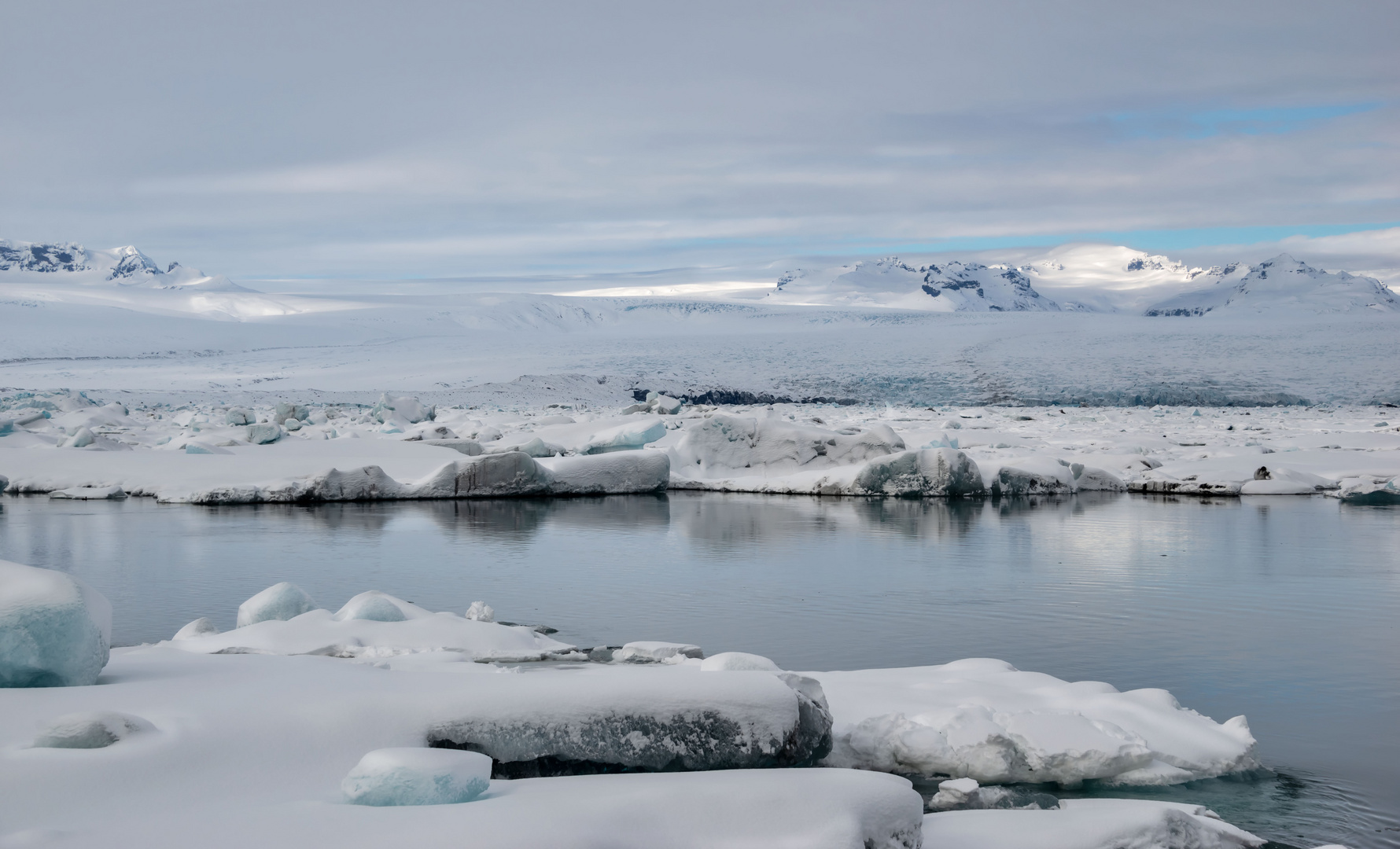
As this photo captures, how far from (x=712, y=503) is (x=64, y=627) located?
8479 millimetres

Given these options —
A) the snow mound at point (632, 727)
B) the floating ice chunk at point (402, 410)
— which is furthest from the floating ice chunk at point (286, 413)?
the snow mound at point (632, 727)

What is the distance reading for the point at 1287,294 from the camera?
327ft

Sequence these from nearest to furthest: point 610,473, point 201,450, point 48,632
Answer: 1. point 48,632
2. point 610,473
3. point 201,450

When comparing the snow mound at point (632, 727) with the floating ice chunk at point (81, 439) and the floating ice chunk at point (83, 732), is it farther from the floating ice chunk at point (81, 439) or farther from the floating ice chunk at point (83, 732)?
the floating ice chunk at point (81, 439)

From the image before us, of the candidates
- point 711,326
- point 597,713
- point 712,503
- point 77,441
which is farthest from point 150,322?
point 597,713

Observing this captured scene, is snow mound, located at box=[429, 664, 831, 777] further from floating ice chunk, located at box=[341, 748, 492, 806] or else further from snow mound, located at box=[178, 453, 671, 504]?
snow mound, located at box=[178, 453, 671, 504]

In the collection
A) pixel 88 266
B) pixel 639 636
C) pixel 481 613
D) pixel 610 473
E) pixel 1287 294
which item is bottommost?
pixel 639 636

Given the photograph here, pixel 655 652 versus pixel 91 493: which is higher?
pixel 655 652

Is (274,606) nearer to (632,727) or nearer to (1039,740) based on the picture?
(632,727)

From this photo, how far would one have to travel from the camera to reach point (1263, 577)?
671cm

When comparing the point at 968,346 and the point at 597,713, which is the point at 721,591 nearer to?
the point at 597,713

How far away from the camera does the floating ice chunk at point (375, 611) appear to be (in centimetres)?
462

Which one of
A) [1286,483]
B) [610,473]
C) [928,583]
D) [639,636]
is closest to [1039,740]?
[639,636]

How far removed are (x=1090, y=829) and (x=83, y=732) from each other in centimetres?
221
